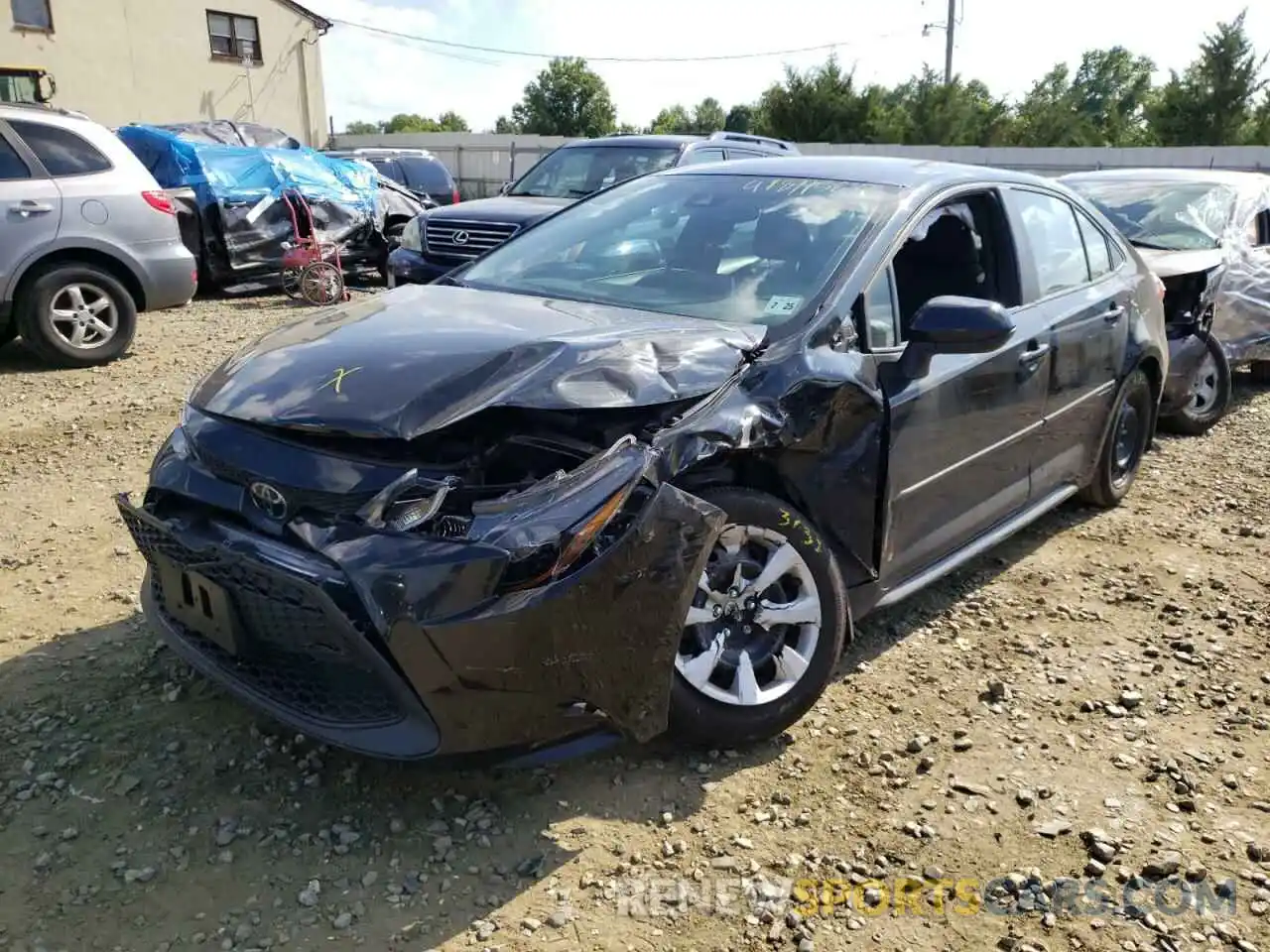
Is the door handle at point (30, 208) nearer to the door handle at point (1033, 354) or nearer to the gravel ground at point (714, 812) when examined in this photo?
the gravel ground at point (714, 812)

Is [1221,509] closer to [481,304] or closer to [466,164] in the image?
[481,304]

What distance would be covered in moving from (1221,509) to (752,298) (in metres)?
3.37

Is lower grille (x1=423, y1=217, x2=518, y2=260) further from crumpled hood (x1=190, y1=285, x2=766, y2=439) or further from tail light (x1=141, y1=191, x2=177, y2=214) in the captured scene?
crumpled hood (x1=190, y1=285, x2=766, y2=439)

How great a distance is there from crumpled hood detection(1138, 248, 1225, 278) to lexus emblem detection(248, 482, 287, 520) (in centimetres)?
557

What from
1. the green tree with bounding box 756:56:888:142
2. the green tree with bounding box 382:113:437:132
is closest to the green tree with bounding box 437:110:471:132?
the green tree with bounding box 382:113:437:132

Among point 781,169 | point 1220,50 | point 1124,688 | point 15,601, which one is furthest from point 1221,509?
point 1220,50

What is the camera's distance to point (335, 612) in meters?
2.34

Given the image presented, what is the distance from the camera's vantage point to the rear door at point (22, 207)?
7.11 meters

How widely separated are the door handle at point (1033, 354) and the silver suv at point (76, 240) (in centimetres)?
645

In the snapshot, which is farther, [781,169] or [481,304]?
[781,169]

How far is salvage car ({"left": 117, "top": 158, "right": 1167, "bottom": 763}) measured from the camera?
239 centimetres

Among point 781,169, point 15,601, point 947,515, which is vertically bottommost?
point 15,601

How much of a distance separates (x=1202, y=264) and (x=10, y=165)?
7940 millimetres

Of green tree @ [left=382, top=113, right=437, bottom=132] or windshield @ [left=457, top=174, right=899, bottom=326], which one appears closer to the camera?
windshield @ [left=457, top=174, right=899, bottom=326]
